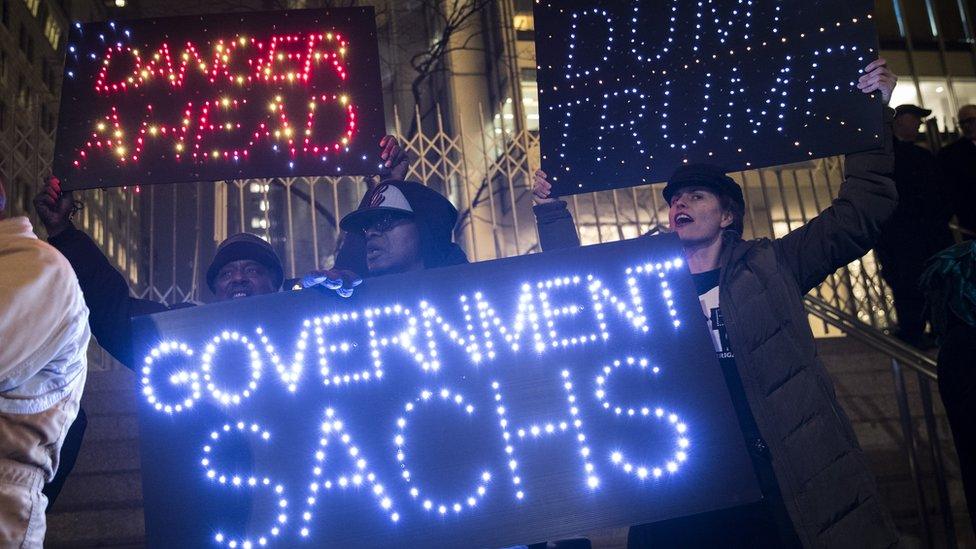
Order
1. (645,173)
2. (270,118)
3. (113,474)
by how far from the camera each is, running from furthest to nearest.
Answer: (113,474) → (270,118) → (645,173)

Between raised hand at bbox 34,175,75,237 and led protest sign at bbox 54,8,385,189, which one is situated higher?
led protest sign at bbox 54,8,385,189

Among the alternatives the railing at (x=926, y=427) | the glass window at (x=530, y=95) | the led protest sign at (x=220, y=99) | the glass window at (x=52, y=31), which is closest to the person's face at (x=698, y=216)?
the led protest sign at (x=220, y=99)

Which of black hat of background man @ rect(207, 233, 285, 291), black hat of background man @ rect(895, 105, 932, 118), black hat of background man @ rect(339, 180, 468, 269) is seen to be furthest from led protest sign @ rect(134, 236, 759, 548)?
black hat of background man @ rect(895, 105, 932, 118)

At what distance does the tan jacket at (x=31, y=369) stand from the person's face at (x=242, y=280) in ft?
5.35

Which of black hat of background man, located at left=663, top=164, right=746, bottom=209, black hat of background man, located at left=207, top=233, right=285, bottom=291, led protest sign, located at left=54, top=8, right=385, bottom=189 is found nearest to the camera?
black hat of background man, located at left=663, top=164, right=746, bottom=209

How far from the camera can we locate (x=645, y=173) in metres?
3.37

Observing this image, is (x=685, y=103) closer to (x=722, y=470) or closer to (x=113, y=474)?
(x=722, y=470)

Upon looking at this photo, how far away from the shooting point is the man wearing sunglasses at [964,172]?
7.14m

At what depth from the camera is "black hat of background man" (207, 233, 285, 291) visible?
4.07m

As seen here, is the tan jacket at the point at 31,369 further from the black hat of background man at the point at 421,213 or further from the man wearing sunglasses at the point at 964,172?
the man wearing sunglasses at the point at 964,172

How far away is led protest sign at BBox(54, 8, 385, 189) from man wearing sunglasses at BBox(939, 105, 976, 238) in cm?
572

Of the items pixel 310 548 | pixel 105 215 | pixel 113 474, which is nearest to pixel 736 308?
pixel 310 548

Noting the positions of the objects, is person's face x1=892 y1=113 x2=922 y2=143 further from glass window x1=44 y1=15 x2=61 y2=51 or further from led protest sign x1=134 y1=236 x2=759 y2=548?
glass window x1=44 y1=15 x2=61 y2=51

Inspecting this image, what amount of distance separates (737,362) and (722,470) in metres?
0.67
